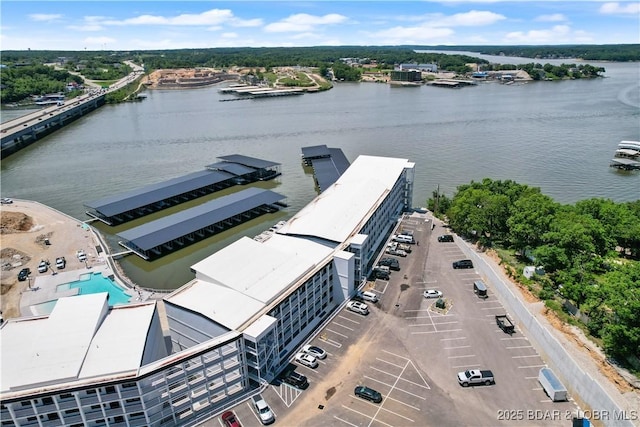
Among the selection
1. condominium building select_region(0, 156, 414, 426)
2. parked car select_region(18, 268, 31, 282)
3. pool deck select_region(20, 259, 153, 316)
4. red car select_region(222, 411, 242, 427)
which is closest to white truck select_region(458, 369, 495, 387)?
condominium building select_region(0, 156, 414, 426)

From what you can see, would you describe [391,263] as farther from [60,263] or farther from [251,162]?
[251,162]

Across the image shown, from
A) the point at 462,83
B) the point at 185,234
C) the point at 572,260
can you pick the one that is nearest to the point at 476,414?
the point at 572,260

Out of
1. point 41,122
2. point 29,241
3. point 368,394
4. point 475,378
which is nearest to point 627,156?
point 475,378

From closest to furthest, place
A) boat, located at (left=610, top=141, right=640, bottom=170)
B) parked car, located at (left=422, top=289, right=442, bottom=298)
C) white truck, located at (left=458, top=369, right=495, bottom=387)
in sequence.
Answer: white truck, located at (left=458, top=369, right=495, bottom=387), parked car, located at (left=422, top=289, right=442, bottom=298), boat, located at (left=610, top=141, right=640, bottom=170)

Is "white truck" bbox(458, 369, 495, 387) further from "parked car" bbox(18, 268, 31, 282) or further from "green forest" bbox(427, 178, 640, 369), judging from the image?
"parked car" bbox(18, 268, 31, 282)

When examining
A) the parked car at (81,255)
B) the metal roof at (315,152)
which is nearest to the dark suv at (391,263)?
the parked car at (81,255)
